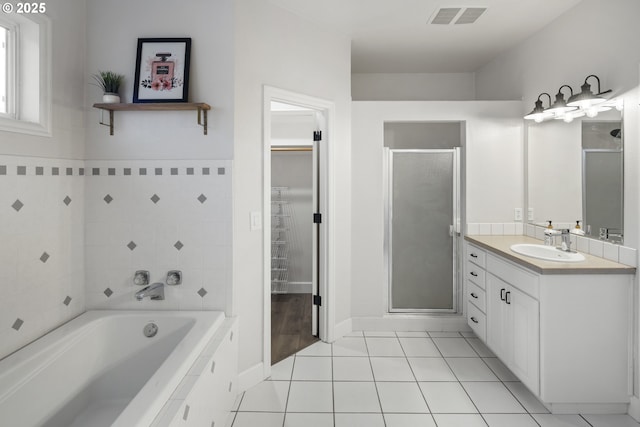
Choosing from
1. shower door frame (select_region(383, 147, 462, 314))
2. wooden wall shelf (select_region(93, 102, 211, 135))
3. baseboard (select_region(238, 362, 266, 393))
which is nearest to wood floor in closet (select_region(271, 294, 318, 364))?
baseboard (select_region(238, 362, 266, 393))

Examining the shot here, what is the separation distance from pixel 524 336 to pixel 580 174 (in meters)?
1.27

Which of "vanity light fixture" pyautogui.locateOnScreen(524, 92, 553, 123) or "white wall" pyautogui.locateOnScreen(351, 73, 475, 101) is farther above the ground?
"white wall" pyautogui.locateOnScreen(351, 73, 475, 101)

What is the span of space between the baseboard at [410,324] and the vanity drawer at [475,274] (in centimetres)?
51

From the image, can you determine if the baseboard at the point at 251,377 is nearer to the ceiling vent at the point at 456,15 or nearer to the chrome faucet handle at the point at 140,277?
the chrome faucet handle at the point at 140,277

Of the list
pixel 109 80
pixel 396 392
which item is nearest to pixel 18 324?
pixel 109 80

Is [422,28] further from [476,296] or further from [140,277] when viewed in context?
[140,277]

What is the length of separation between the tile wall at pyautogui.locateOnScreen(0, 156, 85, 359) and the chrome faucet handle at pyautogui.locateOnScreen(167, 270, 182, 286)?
0.55m

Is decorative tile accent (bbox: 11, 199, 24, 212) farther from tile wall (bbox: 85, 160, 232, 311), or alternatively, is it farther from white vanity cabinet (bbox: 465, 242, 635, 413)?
white vanity cabinet (bbox: 465, 242, 635, 413)

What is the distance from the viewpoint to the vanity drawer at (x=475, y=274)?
3.08 meters

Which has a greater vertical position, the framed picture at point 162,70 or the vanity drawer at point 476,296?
the framed picture at point 162,70

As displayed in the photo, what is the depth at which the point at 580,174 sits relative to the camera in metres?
2.73

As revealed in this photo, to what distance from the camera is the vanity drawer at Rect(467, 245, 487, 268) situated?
10.1ft

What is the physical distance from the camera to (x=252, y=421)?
7.21 feet

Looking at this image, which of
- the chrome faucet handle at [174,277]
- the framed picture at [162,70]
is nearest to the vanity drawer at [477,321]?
the chrome faucet handle at [174,277]
